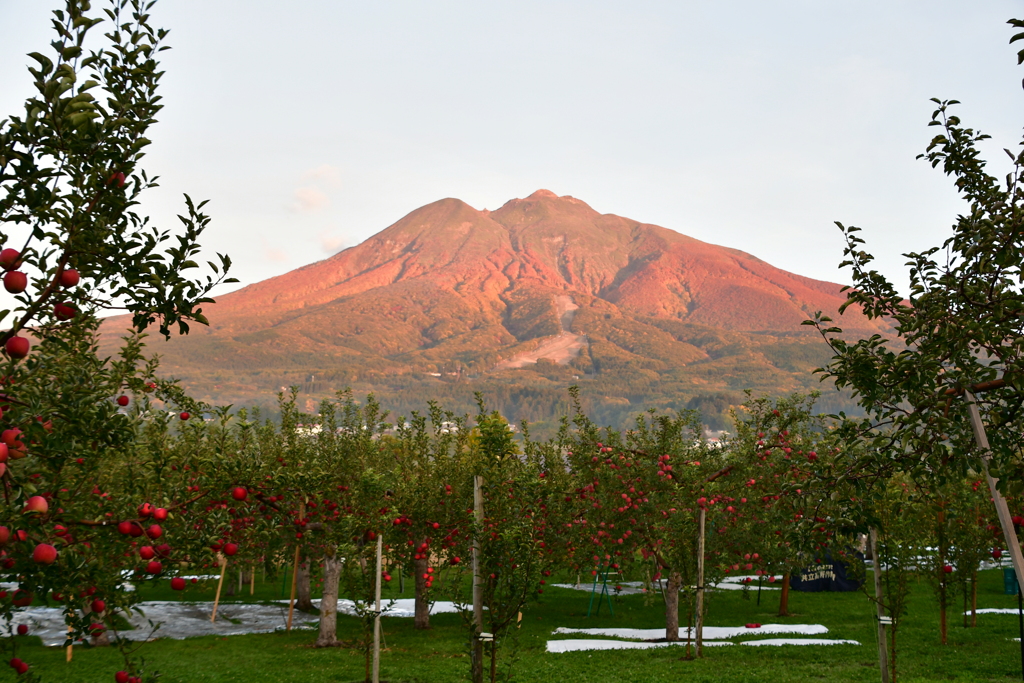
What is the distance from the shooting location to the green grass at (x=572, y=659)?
41.9 ft

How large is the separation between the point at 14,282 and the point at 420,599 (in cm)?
1796

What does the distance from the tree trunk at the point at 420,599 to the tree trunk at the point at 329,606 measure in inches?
107

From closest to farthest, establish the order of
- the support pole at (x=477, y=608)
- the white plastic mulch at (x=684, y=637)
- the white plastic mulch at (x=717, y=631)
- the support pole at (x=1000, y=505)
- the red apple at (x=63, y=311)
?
the red apple at (x=63, y=311)
the support pole at (x=1000, y=505)
the support pole at (x=477, y=608)
the white plastic mulch at (x=684, y=637)
the white plastic mulch at (x=717, y=631)

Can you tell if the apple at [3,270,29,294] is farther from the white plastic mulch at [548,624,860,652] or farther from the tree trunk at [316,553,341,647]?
the white plastic mulch at [548,624,860,652]

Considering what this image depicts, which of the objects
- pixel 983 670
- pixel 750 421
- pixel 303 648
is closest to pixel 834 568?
Answer: pixel 750 421

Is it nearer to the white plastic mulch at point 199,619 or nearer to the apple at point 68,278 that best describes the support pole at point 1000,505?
the apple at point 68,278

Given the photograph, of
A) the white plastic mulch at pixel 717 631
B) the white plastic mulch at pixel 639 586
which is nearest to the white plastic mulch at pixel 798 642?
the white plastic mulch at pixel 717 631

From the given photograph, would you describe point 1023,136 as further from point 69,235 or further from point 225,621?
point 225,621

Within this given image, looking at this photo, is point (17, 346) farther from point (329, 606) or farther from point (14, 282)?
point (329, 606)

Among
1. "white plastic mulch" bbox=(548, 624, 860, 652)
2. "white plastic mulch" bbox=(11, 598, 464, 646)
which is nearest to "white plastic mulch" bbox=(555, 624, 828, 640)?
"white plastic mulch" bbox=(548, 624, 860, 652)

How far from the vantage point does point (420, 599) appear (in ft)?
63.9

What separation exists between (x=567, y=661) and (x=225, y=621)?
11.2 m

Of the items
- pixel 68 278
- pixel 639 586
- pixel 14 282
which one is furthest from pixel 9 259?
pixel 639 586

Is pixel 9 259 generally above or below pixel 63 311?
above
